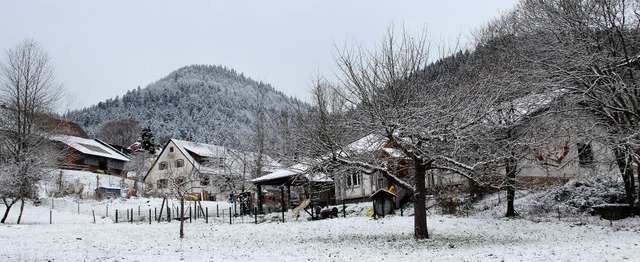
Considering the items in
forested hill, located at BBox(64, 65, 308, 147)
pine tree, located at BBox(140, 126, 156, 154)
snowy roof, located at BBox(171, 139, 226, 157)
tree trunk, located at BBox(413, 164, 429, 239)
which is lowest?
tree trunk, located at BBox(413, 164, 429, 239)

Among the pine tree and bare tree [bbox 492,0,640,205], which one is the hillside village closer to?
bare tree [bbox 492,0,640,205]

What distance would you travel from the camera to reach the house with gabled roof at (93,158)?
204 feet

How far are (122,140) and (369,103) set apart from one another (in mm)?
102871

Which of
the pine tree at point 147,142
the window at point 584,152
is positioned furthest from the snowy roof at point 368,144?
the pine tree at point 147,142

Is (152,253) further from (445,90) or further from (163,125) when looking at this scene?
(163,125)

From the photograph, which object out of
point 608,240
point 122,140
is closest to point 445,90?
point 608,240

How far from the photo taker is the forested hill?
368 feet

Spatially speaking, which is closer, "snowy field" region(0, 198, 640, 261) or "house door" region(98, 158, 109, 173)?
"snowy field" region(0, 198, 640, 261)

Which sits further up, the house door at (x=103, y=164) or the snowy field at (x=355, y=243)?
the house door at (x=103, y=164)

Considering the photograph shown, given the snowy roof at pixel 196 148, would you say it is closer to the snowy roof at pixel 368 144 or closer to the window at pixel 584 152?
the snowy roof at pixel 368 144

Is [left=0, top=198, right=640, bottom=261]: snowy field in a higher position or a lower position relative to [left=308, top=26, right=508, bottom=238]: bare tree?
lower

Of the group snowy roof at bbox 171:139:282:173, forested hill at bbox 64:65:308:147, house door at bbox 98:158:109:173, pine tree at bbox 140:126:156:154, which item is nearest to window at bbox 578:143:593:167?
snowy roof at bbox 171:139:282:173

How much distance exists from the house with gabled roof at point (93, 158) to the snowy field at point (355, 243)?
4220 centimetres

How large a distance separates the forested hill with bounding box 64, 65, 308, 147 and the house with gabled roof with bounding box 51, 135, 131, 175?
31.1 meters
